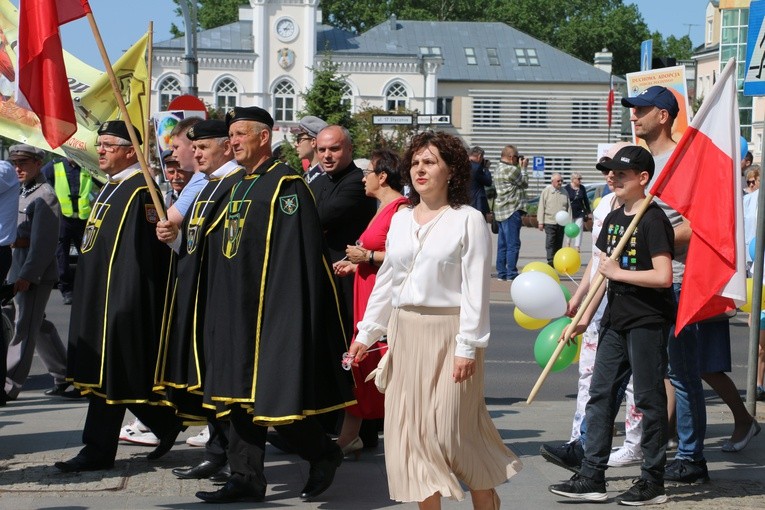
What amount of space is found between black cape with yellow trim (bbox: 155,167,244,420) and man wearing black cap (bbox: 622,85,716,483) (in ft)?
7.52

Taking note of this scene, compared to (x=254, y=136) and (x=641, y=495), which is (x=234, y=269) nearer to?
(x=254, y=136)

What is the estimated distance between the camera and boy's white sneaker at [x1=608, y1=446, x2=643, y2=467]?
7512mm

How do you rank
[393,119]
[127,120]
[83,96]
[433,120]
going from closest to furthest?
[127,120]
[83,96]
[433,120]
[393,119]

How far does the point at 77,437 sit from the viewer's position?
823 centimetres

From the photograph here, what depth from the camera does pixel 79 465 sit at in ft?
23.5

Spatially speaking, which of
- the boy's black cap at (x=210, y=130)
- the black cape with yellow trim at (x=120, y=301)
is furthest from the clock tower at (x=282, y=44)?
the boy's black cap at (x=210, y=130)

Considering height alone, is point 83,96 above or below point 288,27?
below

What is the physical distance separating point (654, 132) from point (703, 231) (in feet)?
2.41

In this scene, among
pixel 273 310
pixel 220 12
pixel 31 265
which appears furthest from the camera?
pixel 220 12

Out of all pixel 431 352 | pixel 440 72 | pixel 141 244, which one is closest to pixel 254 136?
pixel 141 244

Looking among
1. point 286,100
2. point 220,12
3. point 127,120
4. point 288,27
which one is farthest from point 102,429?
point 220,12

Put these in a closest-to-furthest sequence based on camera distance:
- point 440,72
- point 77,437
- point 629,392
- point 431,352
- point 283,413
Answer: point 431,352, point 283,413, point 629,392, point 77,437, point 440,72

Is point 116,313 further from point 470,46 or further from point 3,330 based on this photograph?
point 470,46

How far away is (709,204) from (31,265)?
5.32 meters
